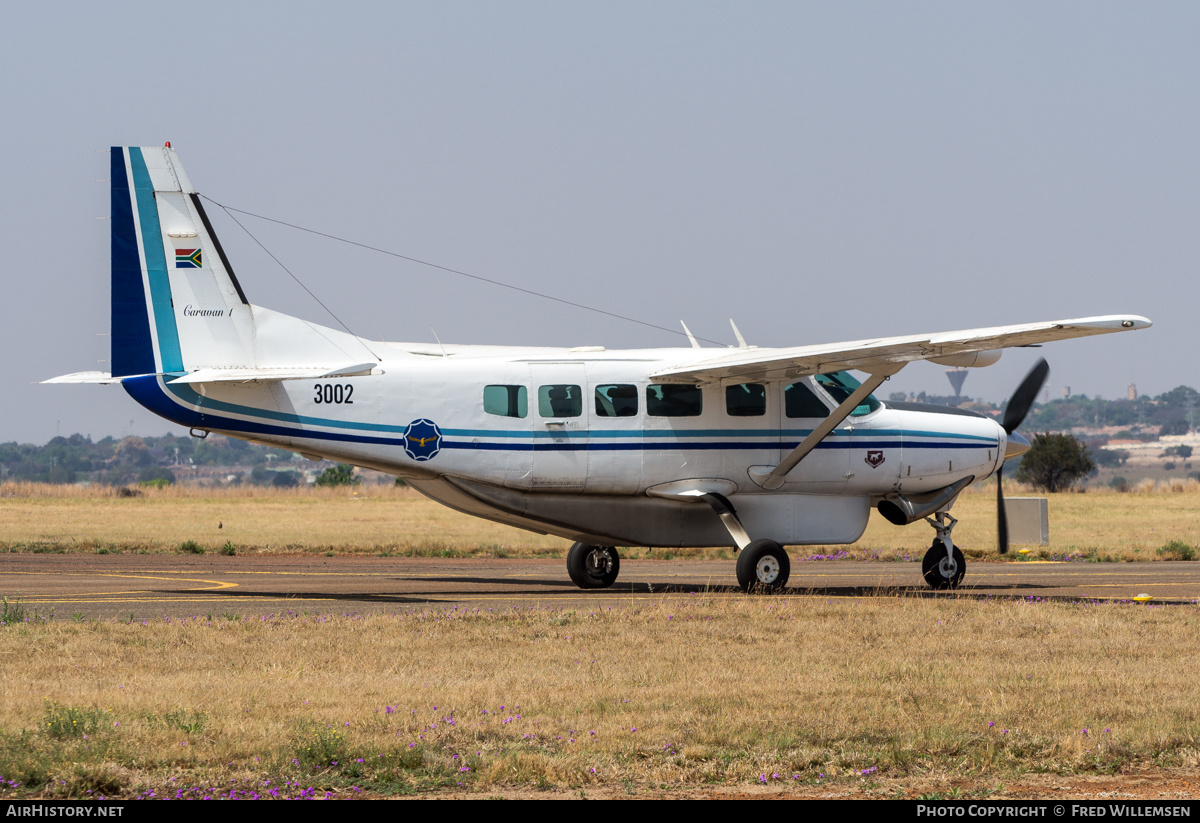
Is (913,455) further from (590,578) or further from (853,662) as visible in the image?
(853,662)

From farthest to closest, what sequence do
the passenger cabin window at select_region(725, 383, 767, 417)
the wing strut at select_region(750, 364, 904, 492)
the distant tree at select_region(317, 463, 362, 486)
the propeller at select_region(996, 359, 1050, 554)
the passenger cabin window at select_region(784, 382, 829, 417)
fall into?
the distant tree at select_region(317, 463, 362, 486) < the propeller at select_region(996, 359, 1050, 554) < the passenger cabin window at select_region(784, 382, 829, 417) < the passenger cabin window at select_region(725, 383, 767, 417) < the wing strut at select_region(750, 364, 904, 492)

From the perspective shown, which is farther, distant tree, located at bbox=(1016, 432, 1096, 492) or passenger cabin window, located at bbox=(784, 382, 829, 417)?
distant tree, located at bbox=(1016, 432, 1096, 492)

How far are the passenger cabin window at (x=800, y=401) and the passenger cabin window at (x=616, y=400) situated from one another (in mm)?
2614

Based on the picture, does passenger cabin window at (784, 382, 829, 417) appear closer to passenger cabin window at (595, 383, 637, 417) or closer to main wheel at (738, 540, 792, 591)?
main wheel at (738, 540, 792, 591)

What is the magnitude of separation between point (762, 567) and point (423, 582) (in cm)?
637

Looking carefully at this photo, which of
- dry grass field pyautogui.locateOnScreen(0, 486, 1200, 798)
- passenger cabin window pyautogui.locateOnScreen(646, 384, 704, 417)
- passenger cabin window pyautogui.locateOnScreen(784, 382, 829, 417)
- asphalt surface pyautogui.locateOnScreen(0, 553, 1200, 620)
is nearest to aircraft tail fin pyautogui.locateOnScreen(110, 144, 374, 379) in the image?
asphalt surface pyautogui.locateOnScreen(0, 553, 1200, 620)

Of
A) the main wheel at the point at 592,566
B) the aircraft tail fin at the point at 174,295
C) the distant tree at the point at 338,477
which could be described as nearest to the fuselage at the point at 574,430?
the aircraft tail fin at the point at 174,295

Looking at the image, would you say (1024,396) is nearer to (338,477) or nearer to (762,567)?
(762,567)

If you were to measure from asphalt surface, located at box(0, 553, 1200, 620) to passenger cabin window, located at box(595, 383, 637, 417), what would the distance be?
2.90m

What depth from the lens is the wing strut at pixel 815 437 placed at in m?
20.3

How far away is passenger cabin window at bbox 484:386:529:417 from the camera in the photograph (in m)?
20.5

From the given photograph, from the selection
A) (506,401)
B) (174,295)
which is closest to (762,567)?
(506,401)

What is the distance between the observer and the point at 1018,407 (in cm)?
2434
